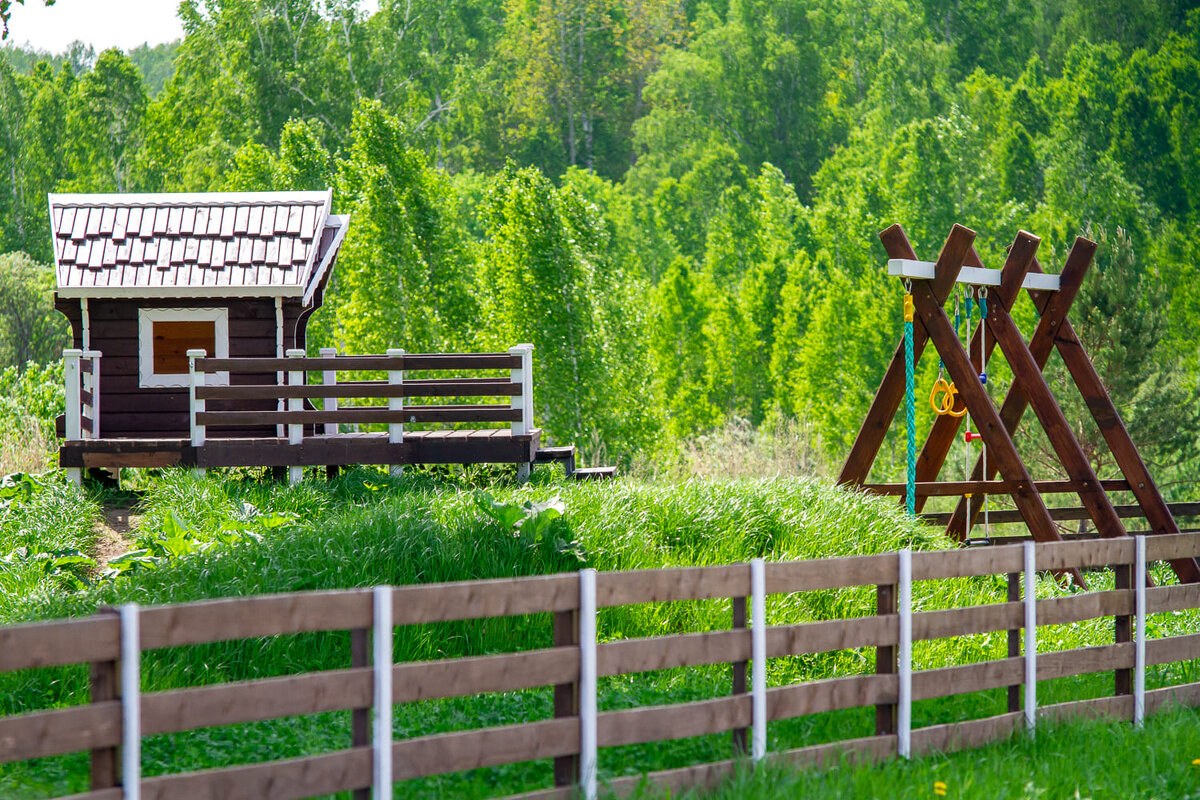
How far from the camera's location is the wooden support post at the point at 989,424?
9250 millimetres

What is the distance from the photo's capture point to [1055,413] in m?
9.62

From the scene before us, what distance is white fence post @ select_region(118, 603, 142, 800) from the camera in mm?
3492

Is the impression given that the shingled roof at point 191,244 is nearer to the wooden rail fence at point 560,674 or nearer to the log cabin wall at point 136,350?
the log cabin wall at point 136,350

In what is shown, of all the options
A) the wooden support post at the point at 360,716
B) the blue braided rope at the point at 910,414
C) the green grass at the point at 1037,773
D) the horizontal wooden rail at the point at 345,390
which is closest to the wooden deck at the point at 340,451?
the horizontal wooden rail at the point at 345,390

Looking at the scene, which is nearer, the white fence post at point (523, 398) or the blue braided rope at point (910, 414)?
the blue braided rope at point (910, 414)

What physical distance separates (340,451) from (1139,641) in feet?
27.0

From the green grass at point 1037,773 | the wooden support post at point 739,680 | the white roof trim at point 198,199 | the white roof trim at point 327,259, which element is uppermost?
the white roof trim at point 198,199

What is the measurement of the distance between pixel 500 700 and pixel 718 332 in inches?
1107

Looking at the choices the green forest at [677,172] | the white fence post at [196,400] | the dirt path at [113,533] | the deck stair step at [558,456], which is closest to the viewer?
the dirt path at [113,533]

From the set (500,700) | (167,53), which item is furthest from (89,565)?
(167,53)

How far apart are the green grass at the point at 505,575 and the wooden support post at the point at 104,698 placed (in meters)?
1.82

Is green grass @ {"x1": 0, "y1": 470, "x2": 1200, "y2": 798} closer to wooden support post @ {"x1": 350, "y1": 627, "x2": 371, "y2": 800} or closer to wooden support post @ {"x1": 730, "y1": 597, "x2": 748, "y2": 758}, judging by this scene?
wooden support post @ {"x1": 730, "y1": 597, "x2": 748, "y2": 758}

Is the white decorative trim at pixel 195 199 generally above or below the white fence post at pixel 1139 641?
above

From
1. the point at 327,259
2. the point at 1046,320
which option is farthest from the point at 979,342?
the point at 327,259
